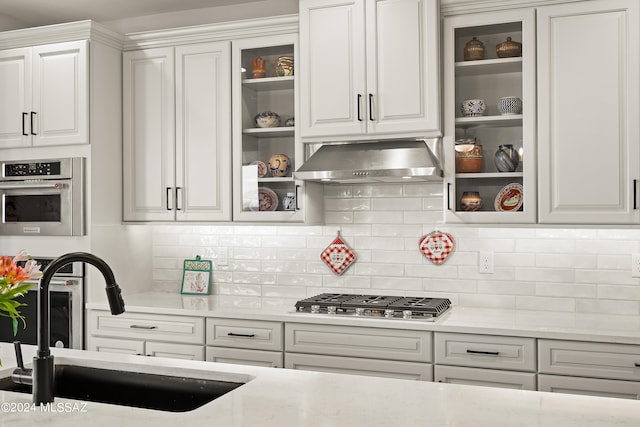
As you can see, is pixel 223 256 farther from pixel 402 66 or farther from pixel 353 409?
pixel 353 409

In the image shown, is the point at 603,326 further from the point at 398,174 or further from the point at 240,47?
the point at 240,47

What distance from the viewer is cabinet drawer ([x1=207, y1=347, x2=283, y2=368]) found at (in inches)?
131

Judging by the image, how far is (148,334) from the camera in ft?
11.9

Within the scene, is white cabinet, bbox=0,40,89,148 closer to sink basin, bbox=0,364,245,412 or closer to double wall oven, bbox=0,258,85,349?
double wall oven, bbox=0,258,85,349

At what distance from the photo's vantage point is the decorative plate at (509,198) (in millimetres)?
3221

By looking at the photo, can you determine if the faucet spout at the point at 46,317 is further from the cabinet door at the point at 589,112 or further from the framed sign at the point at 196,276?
the framed sign at the point at 196,276

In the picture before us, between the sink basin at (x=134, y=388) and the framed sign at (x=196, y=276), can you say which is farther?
the framed sign at (x=196, y=276)

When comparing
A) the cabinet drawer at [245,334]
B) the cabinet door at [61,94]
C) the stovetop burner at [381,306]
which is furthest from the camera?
the cabinet door at [61,94]

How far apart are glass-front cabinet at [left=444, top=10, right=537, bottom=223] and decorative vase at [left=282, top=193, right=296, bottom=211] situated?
0.86 metres

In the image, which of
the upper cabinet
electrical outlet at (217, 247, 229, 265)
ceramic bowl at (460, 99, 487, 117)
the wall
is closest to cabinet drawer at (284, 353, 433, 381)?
the wall

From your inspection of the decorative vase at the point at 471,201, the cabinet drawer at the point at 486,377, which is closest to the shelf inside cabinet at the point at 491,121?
the decorative vase at the point at 471,201

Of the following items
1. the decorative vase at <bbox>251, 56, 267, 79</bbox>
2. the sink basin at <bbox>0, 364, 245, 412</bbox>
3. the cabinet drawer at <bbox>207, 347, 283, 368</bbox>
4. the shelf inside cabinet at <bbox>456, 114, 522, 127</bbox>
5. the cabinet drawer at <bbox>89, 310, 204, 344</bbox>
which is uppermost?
the decorative vase at <bbox>251, 56, 267, 79</bbox>

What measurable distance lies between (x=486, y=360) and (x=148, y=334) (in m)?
1.86

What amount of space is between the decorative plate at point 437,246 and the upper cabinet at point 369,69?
65 centimetres
